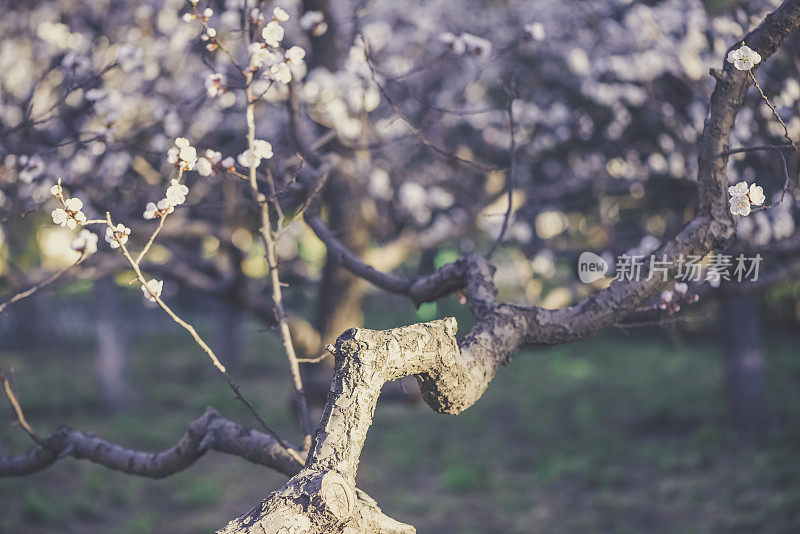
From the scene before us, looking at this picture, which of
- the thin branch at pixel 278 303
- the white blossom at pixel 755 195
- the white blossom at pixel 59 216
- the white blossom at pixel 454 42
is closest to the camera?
the white blossom at pixel 59 216

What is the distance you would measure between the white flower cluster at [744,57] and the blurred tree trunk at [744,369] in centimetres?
575

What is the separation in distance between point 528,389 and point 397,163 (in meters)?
4.77

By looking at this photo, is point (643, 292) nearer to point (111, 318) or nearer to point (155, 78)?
point (155, 78)

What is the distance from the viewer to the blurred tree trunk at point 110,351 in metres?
10.0

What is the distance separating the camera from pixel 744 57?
2314mm

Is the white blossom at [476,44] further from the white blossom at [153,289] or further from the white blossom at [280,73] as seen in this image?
the white blossom at [153,289]

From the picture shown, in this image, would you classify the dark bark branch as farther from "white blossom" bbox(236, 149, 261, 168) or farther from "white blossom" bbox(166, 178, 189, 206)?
"white blossom" bbox(236, 149, 261, 168)

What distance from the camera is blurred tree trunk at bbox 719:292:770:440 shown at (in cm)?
751

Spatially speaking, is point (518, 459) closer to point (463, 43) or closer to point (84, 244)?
point (463, 43)

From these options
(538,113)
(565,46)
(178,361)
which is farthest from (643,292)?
(178,361)

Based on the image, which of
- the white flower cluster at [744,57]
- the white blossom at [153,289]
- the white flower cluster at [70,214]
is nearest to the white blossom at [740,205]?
the white flower cluster at [744,57]

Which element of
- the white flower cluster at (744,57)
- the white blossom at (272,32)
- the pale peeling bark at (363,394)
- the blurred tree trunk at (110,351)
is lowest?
the pale peeling bark at (363,394)

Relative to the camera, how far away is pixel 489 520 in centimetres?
621

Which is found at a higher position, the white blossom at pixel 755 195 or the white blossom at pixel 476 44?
the white blossom at pixel 476 44
